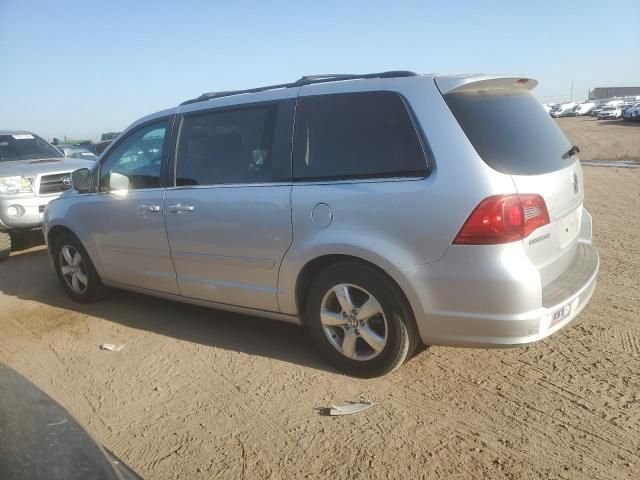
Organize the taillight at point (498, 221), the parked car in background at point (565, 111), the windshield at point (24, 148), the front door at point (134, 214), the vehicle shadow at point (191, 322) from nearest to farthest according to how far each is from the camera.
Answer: the taillight at point (498, 221) → the vehicle shadow at point (191, 322) → the front door at point (134, 214) → the windshield at point (24, 148) → the parked car in background at point (565, 111)

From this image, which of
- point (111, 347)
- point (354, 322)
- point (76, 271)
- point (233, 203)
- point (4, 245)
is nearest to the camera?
point (354, 322)

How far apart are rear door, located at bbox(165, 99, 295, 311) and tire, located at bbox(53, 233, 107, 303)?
1.39 meters

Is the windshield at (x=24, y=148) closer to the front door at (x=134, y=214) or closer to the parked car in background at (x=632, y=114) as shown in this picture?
the front door at (x=134, y=214)

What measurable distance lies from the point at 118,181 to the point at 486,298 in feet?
10.9

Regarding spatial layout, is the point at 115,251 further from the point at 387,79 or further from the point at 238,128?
the point at 387,79

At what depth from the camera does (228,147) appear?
12.5 feet

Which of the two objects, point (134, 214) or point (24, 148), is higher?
point (24, 148)

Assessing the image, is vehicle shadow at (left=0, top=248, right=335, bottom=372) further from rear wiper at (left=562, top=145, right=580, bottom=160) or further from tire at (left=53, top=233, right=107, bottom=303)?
rear wiper at (left=562, top=145, right=580, bottom=160)

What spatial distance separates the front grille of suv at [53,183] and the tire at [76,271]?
239 cm

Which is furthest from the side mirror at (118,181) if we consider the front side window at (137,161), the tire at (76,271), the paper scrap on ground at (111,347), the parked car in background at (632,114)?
the parked car in background at (632,114)

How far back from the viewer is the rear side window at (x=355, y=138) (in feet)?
9.85

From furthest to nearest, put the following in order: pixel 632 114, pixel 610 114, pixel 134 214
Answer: pixel 610 114 < pixel 632 114 < pixel 134 214

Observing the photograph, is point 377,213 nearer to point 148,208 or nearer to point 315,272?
point 315,272

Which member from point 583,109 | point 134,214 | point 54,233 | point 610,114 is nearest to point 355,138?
point 134,214
